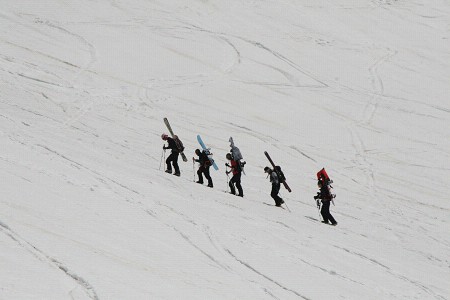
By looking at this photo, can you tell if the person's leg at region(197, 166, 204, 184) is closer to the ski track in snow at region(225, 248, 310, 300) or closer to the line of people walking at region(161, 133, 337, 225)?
the line of people walking at region(161, 133, 337, 225)

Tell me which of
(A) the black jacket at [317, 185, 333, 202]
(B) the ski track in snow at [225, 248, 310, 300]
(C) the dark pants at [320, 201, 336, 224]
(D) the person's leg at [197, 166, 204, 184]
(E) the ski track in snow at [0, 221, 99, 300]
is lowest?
(D) the person's leg at [197, 166, 204, 184]

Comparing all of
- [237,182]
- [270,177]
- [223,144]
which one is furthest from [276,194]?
[223,144]

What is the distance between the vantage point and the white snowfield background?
9.05m

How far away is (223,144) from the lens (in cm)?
2359

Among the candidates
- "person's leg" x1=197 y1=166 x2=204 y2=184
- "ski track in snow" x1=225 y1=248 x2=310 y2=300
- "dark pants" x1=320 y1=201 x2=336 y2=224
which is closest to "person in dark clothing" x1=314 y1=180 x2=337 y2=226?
"dark pants" x1=320 y1=201 x2=336 y2=224

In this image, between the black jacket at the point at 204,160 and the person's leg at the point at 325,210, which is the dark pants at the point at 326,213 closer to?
the person's leg at the point at 325,210

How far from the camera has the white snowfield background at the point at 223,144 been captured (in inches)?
356

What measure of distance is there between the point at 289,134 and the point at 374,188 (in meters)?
5.16

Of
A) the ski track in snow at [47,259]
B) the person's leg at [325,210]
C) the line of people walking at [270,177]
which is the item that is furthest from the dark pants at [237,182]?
the ski track in snow at [47,259]

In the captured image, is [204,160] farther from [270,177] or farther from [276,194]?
[276,194]

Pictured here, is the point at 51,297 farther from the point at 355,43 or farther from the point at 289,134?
the point at 355,43

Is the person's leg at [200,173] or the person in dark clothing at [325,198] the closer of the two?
the person in dark clothing at [325,198]

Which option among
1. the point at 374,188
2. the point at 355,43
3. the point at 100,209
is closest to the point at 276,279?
the point at 100,209

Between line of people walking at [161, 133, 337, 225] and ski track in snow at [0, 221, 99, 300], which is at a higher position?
ski track in snow at [0, 221, 99, 300]
